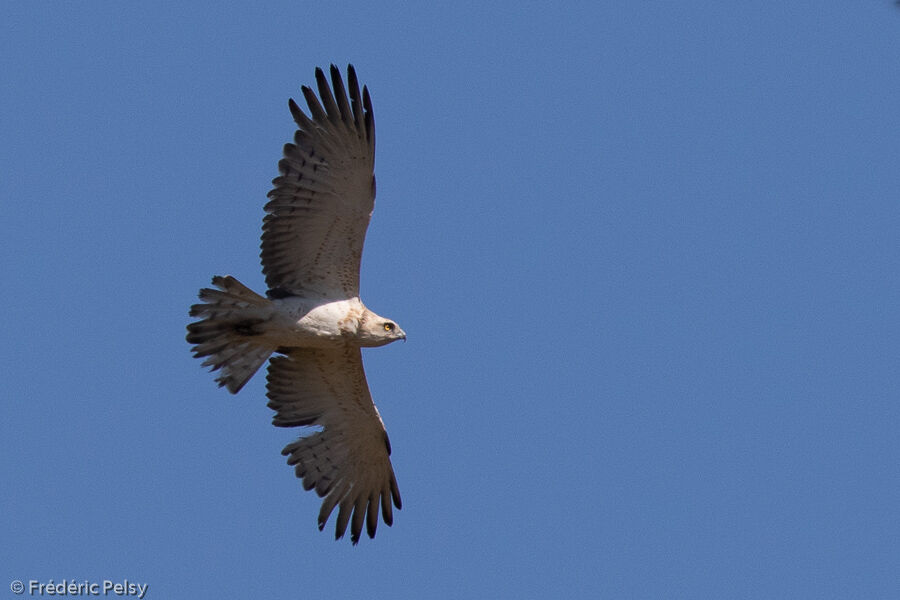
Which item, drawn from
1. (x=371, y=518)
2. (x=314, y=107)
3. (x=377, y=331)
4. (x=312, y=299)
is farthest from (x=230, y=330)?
(x=371, y=518)

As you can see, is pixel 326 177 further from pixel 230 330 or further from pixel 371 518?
pixel 371 518

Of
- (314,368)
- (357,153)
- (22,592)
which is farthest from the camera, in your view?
(314,368)

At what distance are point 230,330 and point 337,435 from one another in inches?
73.3

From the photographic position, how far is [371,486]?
14.1 m

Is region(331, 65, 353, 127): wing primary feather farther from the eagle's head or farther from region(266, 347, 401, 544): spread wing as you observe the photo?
region(266, 347, 401, 544): spread wing

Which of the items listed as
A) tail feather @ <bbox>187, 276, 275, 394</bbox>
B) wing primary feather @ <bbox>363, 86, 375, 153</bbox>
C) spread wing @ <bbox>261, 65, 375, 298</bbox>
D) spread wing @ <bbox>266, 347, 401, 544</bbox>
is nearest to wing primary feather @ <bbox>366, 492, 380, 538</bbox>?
spread wing @ <bbox>266, 347, 401, 544</bbox>

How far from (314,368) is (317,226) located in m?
1.59

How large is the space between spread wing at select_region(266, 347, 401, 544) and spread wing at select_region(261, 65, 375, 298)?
1272mm

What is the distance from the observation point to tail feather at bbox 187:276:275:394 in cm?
1258

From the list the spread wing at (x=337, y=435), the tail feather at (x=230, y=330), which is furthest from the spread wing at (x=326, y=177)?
the spread wing at (x=337, y=435)

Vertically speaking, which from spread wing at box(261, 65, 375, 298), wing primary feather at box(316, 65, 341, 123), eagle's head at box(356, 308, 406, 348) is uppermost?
wing primary feather at box(316, 65, 341, 123)

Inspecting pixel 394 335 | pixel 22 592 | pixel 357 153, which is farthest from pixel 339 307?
pixel 22 592

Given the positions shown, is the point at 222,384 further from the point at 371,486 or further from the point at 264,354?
the point at 371,486

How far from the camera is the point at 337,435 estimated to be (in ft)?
45.8
